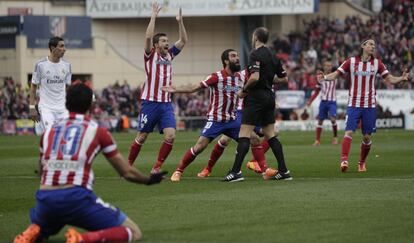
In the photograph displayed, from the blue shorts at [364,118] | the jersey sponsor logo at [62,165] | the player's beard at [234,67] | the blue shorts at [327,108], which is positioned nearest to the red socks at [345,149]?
the blue shorts at [364,118]

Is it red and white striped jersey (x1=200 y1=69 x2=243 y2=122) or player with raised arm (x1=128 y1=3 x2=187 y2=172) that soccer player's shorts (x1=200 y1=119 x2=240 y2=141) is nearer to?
red and white striped jersey (x1=200 y1=69 x2=243 y2=122)

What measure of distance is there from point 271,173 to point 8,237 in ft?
22.4

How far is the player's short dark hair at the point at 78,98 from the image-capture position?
33.7 feet

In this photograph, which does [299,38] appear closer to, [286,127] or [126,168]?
[286,127]

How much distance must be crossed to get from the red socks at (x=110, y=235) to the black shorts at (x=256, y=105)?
6702mm

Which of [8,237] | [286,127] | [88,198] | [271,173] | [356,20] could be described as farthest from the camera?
[356,20]

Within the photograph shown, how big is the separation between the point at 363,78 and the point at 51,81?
561 cm

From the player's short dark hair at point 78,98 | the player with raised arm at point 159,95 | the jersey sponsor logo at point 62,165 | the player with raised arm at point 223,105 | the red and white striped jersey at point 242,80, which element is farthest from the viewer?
the player with raised arm at point 159,95

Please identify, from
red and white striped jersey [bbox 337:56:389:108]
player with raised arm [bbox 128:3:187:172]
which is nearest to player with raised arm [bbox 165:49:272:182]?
player with raised arm [bbox 128:3:187:172]

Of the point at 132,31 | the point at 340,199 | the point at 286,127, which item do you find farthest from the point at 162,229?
→ the point at 132,31

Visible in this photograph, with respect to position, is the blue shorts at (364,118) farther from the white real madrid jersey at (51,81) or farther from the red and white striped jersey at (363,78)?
the white real madrid jersey at (51,81)

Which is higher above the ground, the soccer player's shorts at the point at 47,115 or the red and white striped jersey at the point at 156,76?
the red and white striped jersey at the point at 156,76

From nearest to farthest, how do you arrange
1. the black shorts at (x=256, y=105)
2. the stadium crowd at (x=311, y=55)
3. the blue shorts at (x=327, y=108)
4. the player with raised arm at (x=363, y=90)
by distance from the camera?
1. the black shorts at (x=256, y=105)
2. the player with raised arm at (x=363, y=90)
3. the blue shorts at (x=327, y=108)
4. the stadium crowd at (x=311, y=55)

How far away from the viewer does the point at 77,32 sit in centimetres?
5444
